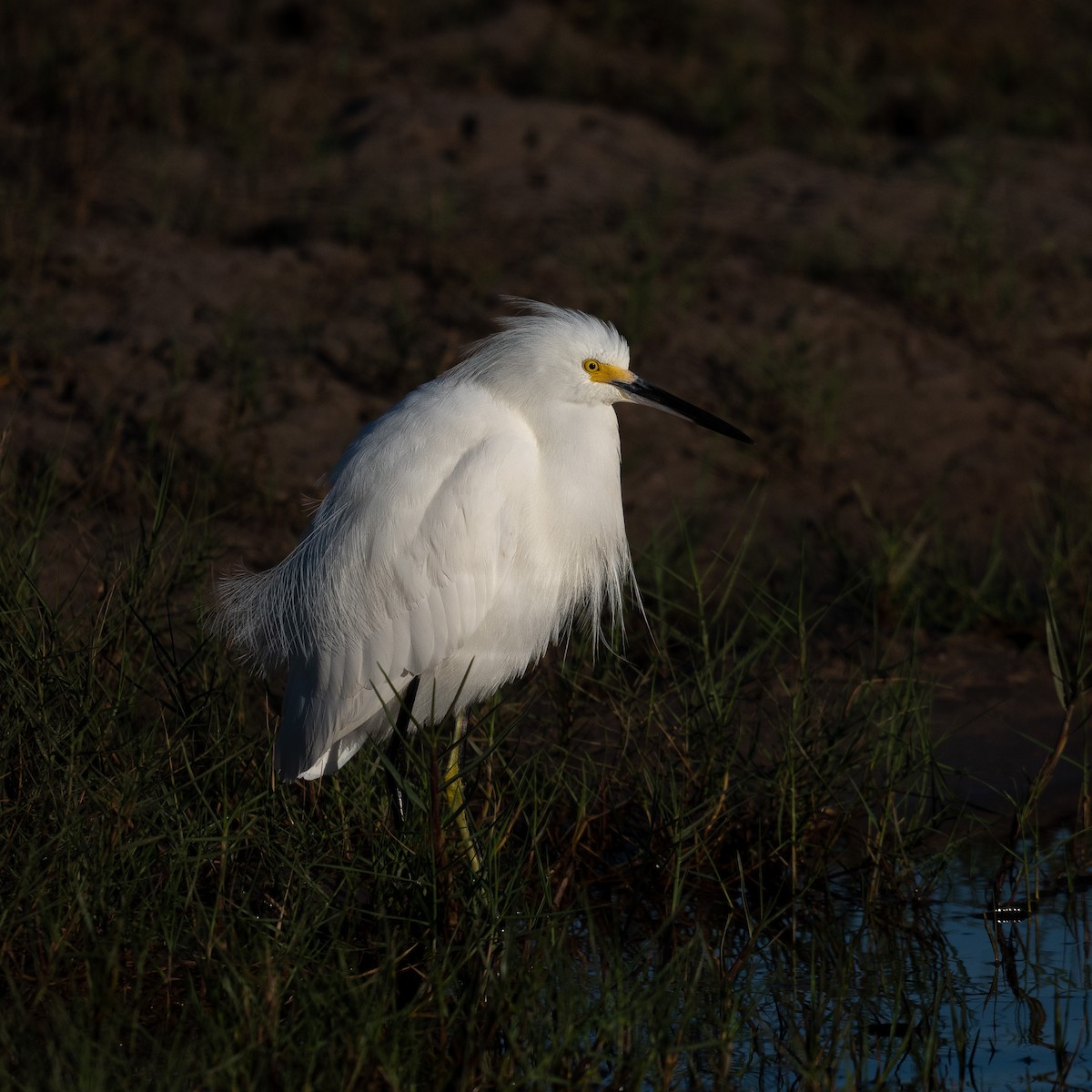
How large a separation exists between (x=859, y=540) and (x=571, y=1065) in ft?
11.0

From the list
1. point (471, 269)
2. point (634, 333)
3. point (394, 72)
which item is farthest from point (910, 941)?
point (394, 72)

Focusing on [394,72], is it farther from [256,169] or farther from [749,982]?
[749,982]

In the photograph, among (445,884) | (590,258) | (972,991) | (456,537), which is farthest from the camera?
(590,258)

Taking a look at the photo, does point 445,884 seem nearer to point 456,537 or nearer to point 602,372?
point 456,537

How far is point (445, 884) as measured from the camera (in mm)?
2887

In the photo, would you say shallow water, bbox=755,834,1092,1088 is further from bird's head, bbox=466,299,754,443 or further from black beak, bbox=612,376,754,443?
bird's head, bbox=466,299,754,443

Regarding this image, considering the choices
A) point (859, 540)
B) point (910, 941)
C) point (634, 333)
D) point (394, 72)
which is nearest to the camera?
point (910, 941)

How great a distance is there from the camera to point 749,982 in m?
3.12

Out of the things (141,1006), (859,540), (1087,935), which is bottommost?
(859,540)

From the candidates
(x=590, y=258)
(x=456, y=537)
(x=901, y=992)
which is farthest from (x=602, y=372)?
(x=590, y=258)

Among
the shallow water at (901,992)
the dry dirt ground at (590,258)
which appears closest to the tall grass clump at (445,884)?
the shallow water at (901,992)

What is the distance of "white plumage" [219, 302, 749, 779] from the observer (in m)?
3.41

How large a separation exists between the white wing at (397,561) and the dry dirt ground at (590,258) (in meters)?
0.91

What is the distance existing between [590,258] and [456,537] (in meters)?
3.55
